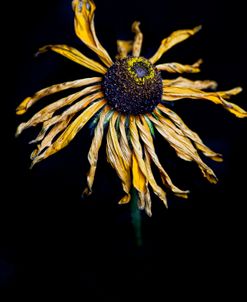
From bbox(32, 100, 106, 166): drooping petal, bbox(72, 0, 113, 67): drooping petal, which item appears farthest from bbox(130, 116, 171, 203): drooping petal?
bbox(72, 0, 113, 67): drooping petal

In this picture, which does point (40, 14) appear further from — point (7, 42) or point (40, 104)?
point (40, 104)

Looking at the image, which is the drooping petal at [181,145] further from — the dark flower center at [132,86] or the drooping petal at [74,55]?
the drooping petal at [74,55]

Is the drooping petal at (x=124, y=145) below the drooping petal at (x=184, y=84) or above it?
below

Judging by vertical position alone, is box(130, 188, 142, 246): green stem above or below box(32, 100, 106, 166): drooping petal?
below

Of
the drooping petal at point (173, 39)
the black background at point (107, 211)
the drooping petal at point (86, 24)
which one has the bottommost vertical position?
the black background at point (107, 211)

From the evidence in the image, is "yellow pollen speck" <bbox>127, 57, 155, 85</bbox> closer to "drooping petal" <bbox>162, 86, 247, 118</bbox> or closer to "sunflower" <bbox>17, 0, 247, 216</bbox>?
"sunflower" <bbox>17, 0, 247, 216</bbox>

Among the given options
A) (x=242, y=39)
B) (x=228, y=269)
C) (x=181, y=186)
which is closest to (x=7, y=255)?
(x=181, y=186)

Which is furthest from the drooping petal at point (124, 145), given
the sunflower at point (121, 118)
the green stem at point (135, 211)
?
the green stem at point (135, 211)
